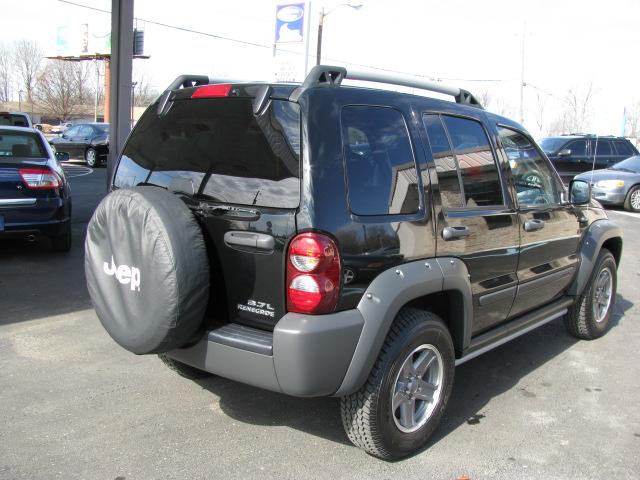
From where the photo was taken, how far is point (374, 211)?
2965 millimetres

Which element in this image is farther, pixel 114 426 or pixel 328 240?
pixel 114 426

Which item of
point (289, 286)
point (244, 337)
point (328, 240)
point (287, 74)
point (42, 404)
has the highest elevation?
point (287, 74)

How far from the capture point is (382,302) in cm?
288

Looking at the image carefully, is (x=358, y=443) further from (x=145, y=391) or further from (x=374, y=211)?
(x=145, y=391)

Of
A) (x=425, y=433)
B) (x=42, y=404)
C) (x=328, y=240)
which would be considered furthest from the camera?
(x=42, y=404)

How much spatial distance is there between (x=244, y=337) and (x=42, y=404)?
64.1 inches

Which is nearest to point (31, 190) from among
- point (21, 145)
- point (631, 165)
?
point (21, 145)

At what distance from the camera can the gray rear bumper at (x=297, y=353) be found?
2.69 m

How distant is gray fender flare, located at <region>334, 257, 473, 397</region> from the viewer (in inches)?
111

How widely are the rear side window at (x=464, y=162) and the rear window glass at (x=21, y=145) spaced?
5611mm

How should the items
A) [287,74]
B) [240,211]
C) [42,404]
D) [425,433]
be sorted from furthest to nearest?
[287,74], [42,404], [425,433], [240,211]

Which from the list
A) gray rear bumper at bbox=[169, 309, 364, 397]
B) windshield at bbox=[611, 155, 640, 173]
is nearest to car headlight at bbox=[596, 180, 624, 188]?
windshield at bbox=[611, 155, 640, 173]

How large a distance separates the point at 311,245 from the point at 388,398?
0.92 metres

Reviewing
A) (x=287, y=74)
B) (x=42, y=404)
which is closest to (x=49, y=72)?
(x=287, y=74)
